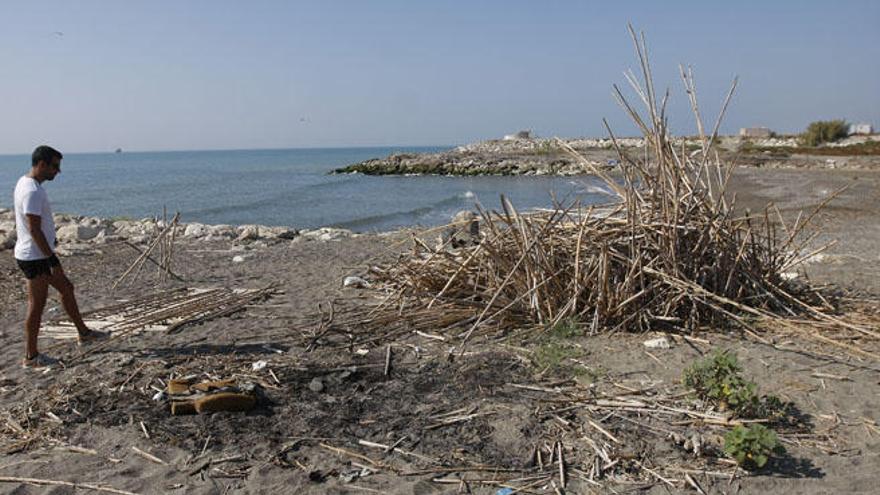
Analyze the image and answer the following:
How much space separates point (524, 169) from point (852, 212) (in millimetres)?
28407

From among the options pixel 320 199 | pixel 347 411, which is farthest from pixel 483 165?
pixel 347 411

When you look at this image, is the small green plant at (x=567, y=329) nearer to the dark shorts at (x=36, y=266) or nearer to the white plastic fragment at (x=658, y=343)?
the white plastic fragment at (x=658, y=343)

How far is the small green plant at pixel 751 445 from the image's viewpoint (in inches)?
133

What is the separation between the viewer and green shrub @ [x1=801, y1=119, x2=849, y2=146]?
45375mm

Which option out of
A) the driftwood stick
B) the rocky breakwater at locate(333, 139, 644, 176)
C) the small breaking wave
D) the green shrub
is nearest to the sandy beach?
the driftwood stick

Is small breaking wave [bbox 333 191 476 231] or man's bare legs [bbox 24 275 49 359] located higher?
man's bare legs [bbox 24 275 49 359]

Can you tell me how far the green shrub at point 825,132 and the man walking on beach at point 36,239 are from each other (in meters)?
49.1

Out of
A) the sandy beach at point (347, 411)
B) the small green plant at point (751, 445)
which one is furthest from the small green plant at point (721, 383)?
the small green plant at point (751, 445)

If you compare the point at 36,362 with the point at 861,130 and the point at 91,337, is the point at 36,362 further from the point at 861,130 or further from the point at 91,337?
the point at 861,130

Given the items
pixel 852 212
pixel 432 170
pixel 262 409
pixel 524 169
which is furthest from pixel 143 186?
pixel 262 409

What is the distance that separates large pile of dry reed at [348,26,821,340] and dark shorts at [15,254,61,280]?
2.57 meters

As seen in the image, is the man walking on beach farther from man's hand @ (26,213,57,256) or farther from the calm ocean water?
the calm ocean water

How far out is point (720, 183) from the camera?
6.08 m

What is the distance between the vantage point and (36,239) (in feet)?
16.5
